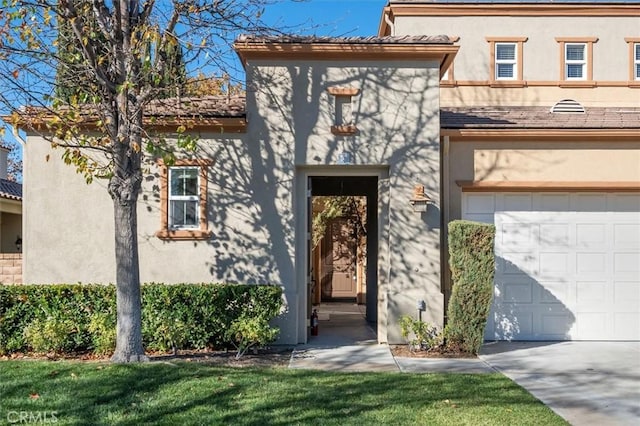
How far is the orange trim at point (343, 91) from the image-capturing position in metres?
11.2

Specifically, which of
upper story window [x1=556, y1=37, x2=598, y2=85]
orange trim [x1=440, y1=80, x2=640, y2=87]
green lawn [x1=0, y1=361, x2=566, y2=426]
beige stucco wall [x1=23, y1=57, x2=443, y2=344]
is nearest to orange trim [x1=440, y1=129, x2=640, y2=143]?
beige stucco wall [x1=23, y1=57, x2=443, y2=344]

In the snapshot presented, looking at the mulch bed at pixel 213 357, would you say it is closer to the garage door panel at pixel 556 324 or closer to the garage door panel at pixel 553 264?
the garage door panel at pixel 556 324

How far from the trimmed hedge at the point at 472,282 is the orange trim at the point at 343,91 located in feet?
10.1

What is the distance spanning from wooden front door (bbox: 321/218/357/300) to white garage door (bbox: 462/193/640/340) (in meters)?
8.64

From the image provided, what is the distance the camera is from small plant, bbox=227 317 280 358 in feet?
32.1

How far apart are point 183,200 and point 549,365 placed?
684cm

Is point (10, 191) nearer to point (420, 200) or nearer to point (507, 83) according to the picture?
point (420, 200)

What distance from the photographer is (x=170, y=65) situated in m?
9.20

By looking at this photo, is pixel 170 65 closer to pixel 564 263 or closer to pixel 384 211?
pixel 384 211

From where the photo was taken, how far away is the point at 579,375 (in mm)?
8914

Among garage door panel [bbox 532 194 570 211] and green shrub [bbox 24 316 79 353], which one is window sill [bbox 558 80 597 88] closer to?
garage door panel [bbox 532 194 570 211]

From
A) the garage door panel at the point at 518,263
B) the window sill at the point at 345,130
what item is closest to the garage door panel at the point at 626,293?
the garage door panel at the point at 518,263

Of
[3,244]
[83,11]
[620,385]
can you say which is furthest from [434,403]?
[3,244]

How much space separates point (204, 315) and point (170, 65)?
4024 mm
